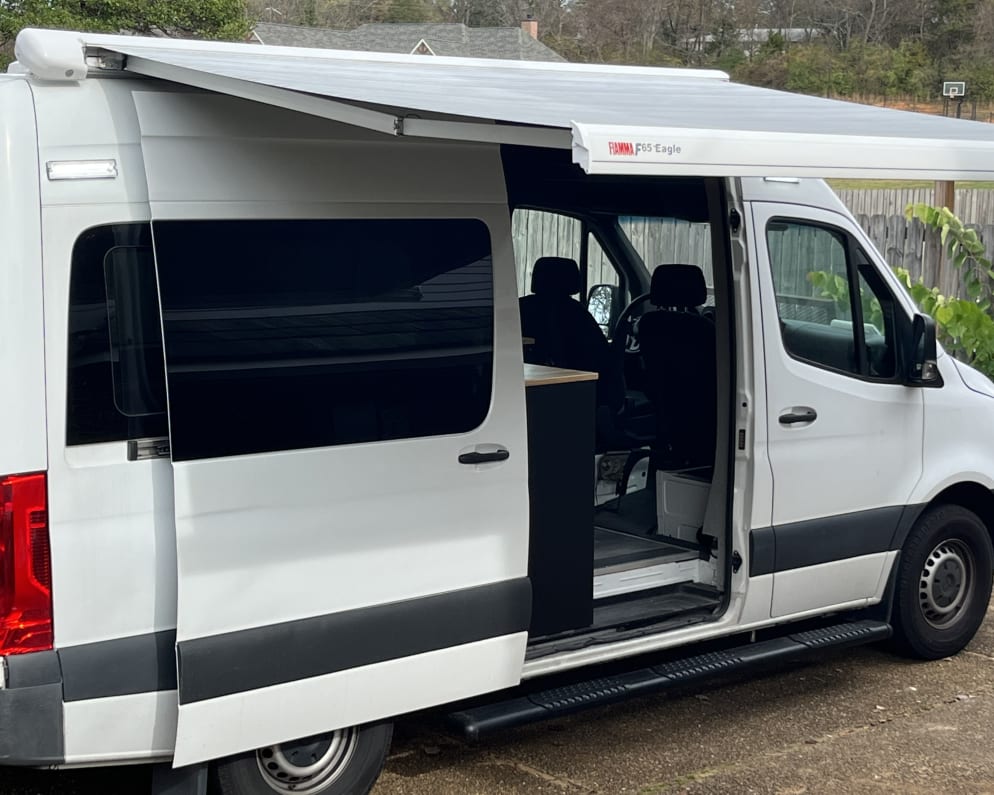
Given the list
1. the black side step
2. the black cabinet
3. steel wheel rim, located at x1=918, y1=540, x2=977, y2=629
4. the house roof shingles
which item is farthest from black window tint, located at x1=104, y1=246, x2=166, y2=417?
the house roof shingles

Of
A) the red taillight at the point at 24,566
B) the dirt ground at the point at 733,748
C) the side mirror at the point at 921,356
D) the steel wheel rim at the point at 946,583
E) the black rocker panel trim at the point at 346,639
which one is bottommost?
the dirt ground at the point at 733,748

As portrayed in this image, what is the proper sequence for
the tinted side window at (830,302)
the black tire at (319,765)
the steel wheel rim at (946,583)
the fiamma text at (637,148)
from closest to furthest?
the fiamma text at (637,148) → the black tire at (319,765) → the tinted side window at (830,302) → the steel wheel rim at (946,583)

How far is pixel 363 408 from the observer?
4.11m

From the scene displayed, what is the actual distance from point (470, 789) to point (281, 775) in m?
0.81

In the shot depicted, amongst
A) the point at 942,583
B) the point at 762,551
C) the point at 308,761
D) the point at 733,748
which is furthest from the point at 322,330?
the point at 942,583

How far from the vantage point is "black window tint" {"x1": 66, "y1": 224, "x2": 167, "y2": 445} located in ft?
11.8

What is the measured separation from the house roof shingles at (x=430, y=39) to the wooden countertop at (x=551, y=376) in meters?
47.1

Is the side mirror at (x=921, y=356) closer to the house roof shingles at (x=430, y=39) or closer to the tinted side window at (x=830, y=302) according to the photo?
the tinted side window at (x=830, y=302)

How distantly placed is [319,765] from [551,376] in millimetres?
1565

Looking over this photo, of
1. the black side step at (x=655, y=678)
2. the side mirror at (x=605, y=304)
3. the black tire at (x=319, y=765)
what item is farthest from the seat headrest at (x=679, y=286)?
the black tire at (x=319, y=765)

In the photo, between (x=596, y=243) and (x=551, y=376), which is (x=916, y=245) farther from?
(x=551, y=376)

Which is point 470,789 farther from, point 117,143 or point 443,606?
point 117,143

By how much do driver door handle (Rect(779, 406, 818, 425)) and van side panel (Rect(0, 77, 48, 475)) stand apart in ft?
9.77

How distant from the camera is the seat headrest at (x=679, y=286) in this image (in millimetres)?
5996
